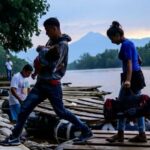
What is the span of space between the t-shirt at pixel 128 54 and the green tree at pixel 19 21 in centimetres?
2787

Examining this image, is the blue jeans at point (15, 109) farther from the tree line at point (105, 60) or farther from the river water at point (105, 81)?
the tree line at point (105, 60)

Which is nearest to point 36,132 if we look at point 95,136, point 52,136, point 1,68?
point 52,136

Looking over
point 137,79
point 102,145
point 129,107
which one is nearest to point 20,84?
point 102,145

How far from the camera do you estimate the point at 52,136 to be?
14.7 m

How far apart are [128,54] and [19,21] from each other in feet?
100

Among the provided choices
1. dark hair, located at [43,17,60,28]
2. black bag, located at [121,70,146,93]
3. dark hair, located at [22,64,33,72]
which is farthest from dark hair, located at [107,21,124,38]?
dark hair, located at [22,64,33,72]

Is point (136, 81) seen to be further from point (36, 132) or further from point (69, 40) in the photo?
point (36, 132)

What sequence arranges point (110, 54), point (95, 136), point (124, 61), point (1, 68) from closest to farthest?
1. point (124, 61)
2. point (95, 136)
3. point (1, 68)
4. point (110, 54)

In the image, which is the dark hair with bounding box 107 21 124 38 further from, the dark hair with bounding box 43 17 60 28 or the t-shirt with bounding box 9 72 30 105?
the t-shirt with bounding box 9 72 30 105

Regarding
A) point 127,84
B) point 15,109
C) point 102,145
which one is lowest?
point 102,145

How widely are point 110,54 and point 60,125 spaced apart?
4510 inches

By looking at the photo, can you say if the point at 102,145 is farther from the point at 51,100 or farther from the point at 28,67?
the point at 28,67

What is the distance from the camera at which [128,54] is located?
8.03m

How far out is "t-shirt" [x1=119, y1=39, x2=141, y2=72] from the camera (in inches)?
316
